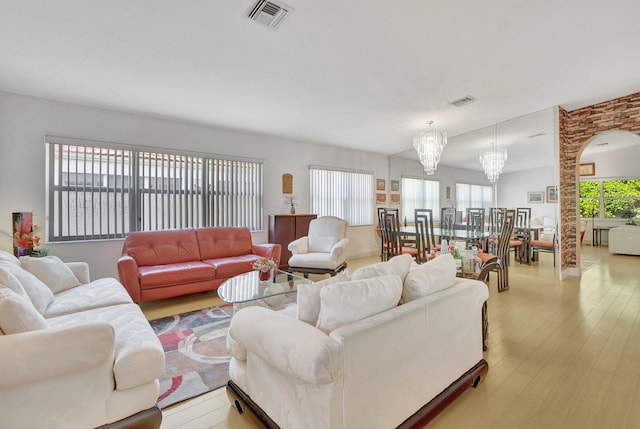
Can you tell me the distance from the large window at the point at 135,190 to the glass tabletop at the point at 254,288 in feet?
7.12

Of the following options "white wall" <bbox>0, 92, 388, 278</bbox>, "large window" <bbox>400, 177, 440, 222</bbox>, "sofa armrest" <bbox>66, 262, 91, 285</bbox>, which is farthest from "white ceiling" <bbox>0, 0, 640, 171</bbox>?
"large window" <bbox>400, 177, 440, 222</bbox>

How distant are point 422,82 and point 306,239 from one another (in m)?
2.84

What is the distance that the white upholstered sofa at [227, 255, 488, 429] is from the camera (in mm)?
1143

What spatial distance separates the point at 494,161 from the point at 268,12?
15.2 ft

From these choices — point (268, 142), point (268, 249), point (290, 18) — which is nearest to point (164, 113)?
point (268, 142)

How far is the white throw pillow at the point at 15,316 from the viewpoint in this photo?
130 cm

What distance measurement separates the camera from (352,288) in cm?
137

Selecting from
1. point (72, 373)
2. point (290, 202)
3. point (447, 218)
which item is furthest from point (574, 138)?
point (72, 373)

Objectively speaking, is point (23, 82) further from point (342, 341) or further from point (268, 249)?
point (342, 341)

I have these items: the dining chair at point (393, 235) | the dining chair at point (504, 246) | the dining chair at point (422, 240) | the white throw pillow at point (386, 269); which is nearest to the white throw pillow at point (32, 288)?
the white throw pillow at point (386, 269)

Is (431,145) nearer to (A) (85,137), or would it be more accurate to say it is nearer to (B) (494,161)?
(B) (494,161)

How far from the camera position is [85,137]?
3.84 metres

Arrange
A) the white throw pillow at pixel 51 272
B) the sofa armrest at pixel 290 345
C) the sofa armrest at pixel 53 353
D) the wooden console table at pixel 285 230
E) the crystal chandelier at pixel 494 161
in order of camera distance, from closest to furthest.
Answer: the sofa armrest at pixel 290 345 < the sofa armrest at pixel 53 353 < the white throw pillow at pixel 51 272 < the crystal chandelier at pixel 494 161 < the wooden console table at pixel 285 230

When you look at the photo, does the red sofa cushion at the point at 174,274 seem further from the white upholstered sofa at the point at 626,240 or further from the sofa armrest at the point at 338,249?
the white upholstered sofa at the point at 626,240
